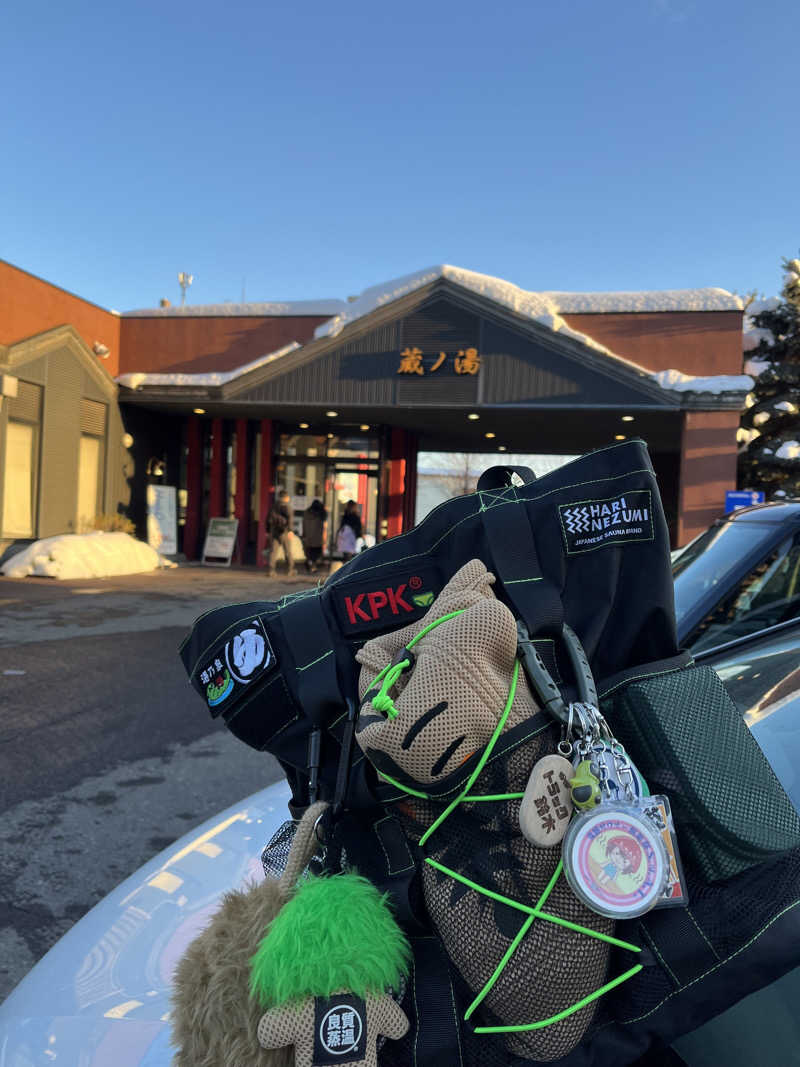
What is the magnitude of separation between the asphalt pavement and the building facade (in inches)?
351

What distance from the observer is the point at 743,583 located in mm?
2418

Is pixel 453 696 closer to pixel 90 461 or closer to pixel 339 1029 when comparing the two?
pixel 339 1029

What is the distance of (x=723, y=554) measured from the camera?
2.58 metres

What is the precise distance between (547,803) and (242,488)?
60.2 ft

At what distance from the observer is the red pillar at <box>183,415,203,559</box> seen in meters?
18.9

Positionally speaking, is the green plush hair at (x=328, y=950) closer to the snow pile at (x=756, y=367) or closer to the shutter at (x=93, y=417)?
the shutter at (x=93, y=417)

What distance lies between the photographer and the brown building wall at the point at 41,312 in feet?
47.8

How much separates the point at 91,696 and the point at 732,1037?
17.3ft

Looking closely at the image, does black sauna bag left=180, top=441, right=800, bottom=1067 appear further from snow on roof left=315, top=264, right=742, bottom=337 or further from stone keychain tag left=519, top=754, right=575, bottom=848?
snow on roof left=315, top=264, right=742, bottom=337

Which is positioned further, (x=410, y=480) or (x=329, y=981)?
(x=410, y=480)

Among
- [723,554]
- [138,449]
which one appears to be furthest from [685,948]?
[138,449]

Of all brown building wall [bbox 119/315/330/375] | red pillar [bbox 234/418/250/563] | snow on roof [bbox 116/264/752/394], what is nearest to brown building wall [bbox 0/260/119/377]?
brown building wall [bbox 119/315/330/375]

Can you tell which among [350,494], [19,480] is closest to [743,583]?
[19,480]

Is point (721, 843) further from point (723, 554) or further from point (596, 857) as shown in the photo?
point (723, 554)
